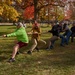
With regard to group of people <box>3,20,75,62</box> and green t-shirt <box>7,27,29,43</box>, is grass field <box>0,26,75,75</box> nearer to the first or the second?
group of people <box>3,20,75,62</box>

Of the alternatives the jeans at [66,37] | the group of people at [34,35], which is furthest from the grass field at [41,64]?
the jeans at [66,37]

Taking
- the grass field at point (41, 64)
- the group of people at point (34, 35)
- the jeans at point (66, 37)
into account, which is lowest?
the grass field at point (41, 64)

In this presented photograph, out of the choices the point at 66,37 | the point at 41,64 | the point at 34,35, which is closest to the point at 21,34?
the point at 41,64

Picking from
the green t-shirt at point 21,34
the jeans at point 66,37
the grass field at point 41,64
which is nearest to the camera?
the grass field at point 41,64

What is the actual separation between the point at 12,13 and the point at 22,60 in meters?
15.9

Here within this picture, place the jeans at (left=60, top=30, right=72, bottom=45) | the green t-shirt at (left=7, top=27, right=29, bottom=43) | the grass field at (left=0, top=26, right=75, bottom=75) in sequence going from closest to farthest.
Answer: the grass field at (left=0, top=26, right=75, bottom=75) → the green t-shirt at (left=7, top=27, right=29, bottom=43) → the jeans at (left=60, top=30, right=72, bottom=45)

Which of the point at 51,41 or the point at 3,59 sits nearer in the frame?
the point at 3,59

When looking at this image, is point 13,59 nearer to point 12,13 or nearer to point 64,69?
point 64,69

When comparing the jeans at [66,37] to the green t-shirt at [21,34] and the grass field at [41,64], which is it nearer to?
the grass field at [41,64]

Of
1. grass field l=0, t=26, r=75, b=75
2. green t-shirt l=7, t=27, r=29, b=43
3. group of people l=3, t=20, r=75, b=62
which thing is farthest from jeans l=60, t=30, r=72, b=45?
green t-shirt l=7, t=27, r=29, b=43

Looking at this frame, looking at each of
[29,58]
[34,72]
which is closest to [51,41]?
[29,58]

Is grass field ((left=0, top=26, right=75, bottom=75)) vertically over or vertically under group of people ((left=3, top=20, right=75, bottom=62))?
under

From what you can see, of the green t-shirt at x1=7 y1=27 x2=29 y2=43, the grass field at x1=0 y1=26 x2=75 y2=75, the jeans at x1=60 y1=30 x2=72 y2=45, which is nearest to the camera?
the grass field at x1=0 y1=26 x2=75 y2=75

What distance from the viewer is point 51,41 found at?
44.9ft
